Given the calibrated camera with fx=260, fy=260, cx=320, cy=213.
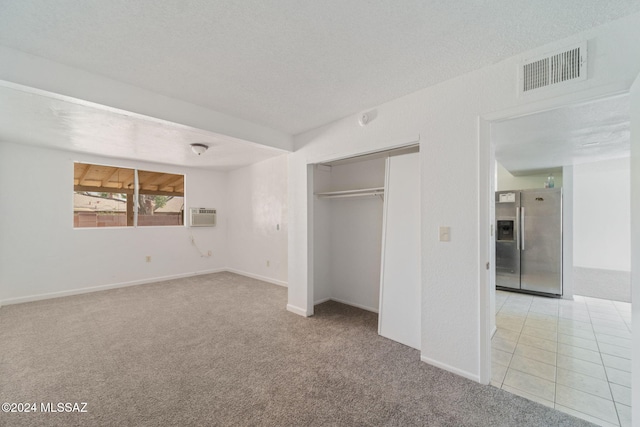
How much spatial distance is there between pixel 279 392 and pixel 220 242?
16.1 feet

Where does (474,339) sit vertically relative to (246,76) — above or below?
below

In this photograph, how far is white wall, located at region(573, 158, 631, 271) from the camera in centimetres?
475

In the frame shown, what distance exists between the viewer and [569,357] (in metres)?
2.53

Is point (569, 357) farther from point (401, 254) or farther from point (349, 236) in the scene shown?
point (349, 236)

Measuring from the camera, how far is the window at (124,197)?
15.4 feet

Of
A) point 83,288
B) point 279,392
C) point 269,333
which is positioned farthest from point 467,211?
point 83,288

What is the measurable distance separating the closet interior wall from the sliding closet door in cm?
64

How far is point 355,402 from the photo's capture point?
6.18 feet

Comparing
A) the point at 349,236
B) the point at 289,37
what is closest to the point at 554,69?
the point at 289,37

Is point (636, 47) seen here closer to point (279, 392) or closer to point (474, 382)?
point (474, 382)

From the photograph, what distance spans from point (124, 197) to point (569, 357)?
6994 millimetres

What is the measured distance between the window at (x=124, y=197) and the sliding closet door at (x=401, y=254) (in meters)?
4.86

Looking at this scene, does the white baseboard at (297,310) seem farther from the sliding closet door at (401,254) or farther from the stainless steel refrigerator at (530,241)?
the stainless steel refrigerator at (530,241)

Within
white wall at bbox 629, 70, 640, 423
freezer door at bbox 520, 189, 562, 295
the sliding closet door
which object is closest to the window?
the sliding closet door
